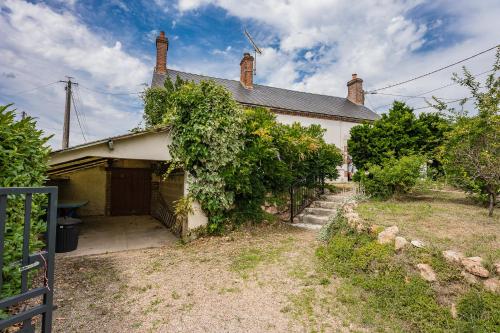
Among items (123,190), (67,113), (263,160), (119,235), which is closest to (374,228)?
(263,160)

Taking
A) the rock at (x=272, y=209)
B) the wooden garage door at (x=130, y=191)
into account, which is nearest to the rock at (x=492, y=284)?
the rock at (x=272, y=209)

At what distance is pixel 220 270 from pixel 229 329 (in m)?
1.76

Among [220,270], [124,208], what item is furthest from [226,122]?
[124,208]

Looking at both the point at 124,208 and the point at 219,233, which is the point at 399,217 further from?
the point at 124,208

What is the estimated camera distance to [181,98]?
6.58m

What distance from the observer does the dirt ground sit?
3.21 meters

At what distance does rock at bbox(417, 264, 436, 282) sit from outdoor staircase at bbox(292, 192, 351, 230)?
4039 mm

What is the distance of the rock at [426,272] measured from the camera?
3548 millimetres

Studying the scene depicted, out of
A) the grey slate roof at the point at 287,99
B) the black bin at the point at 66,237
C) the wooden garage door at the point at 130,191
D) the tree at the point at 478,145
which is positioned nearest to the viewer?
the tree at the point at 478,145

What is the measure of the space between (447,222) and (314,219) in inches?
146

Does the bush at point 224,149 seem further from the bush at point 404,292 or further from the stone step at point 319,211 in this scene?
the bush at point 404,292

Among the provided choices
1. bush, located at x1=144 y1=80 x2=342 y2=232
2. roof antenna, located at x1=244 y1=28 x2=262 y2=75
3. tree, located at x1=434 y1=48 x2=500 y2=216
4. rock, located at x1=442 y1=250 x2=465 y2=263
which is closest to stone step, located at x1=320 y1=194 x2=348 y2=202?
bush, located at x1=144 y1=80 x2=342 y2=232

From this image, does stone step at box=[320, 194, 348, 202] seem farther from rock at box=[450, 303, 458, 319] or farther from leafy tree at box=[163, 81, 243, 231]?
rock at box=[450, 303, 458, 319]

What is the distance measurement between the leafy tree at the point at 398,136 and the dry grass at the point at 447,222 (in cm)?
206
